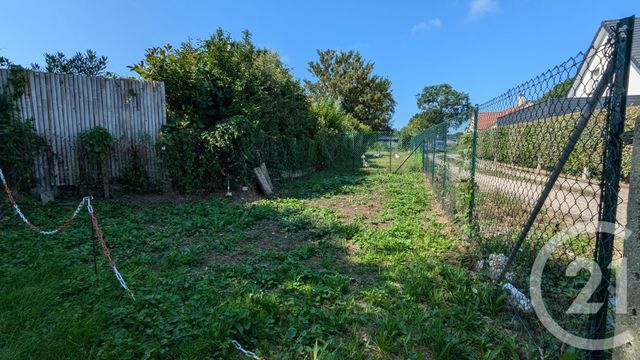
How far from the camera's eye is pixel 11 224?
15.7 feet

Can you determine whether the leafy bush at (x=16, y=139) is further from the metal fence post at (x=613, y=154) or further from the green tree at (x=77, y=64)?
the metal fence post at (x=613, y=154)

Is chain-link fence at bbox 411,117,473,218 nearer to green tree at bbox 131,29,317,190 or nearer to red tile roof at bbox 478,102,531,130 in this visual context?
red tile roof at bbox 478,102,531,130

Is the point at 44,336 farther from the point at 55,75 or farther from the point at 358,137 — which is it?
the point at 358,137

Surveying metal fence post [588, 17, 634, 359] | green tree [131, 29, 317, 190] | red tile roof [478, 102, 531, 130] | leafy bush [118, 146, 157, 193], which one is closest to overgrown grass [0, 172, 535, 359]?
metal fence post [588, 17, 634, 359]

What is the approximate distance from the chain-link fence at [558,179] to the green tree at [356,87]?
2561cm

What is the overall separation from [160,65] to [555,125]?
8.45 meters

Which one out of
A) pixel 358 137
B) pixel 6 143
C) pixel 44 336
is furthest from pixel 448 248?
pixel 358 137

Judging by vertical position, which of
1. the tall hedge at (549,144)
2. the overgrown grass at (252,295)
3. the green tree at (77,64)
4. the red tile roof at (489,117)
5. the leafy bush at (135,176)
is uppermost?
the green tree at (77,64)

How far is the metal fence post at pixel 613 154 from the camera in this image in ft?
4.63

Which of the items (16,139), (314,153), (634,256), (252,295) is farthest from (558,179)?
(314,153)

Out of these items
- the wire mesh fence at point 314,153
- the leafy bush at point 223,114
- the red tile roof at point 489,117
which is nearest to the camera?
the red tile roof at point 489,117

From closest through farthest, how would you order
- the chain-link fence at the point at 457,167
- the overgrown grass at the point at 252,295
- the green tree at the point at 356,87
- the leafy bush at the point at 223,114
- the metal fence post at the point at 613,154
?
the metal fence post at the point at 613,154 → the overgrown grass at the point at 252,295 → the chain-link fence at the point at 457,167 → the leafy bush at the point at 223,114 → the green tree at the point at 356,87

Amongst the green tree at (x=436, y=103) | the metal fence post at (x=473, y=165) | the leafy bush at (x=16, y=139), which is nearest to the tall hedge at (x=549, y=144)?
the metal fence post at (x=473, y=165)

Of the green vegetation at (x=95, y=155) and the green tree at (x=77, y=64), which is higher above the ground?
the green tree at (x=77, y=64)
